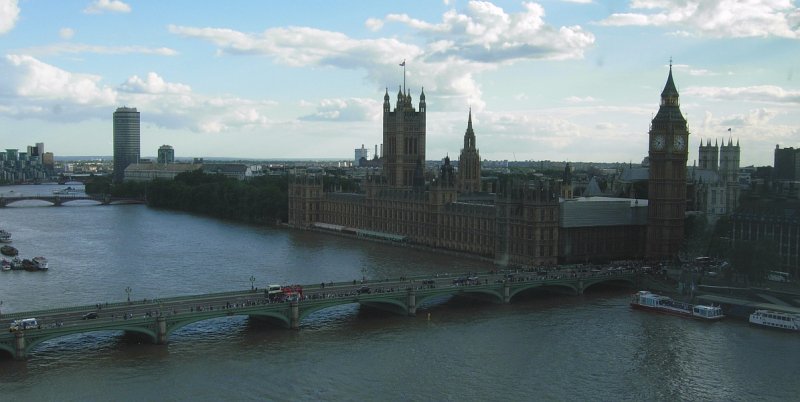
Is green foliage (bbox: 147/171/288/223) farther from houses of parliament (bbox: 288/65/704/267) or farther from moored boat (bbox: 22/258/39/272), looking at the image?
moored boat (bbox: 22/258/39/272)

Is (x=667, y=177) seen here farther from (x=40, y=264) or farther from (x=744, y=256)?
(x=40, y=264)

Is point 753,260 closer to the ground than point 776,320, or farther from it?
farther from it

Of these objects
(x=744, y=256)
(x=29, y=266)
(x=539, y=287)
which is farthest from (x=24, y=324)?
(x=744, y=256)

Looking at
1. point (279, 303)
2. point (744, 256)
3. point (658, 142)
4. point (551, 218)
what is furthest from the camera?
point (658, 142)

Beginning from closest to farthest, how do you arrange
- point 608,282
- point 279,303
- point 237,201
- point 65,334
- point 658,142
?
point 65,334, point 279,303, point 608,282, point 658,142, point 237,201

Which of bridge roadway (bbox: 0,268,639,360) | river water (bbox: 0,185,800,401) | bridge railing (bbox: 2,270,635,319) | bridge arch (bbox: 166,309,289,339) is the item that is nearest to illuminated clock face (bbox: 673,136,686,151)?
bridge roadway (bbox: 0,268,639,360)

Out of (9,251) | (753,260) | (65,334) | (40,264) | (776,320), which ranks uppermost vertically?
(753,260)

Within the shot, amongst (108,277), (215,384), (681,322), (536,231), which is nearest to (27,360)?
(215,384)

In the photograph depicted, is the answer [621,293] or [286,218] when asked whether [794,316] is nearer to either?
[621,293]

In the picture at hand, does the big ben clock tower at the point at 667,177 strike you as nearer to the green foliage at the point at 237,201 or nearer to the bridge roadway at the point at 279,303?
the bridge roadway at the point at 279,303
